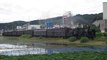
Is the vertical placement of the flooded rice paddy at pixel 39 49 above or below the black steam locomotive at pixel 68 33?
below

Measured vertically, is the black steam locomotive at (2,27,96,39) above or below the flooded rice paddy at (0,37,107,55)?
above

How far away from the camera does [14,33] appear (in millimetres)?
125938

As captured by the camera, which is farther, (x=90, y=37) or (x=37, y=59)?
(x=90, y=37)

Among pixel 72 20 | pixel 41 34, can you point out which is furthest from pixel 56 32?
pixel 72 20

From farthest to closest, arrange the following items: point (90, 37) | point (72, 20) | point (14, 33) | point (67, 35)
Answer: point (72, 20) → point (14, 33) → point (67, 35) → point (90, 37)

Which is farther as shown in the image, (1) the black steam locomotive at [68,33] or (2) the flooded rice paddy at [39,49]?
(1) the black steam locomotive at [68,33]

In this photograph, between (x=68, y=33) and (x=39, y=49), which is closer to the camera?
(x=39, y=49)

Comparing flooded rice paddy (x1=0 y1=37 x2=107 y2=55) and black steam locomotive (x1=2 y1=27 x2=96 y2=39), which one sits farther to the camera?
black steam locomotive (x1=2 y1=27 x2=96 y2=39)

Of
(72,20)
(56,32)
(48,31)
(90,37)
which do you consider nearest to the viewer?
(90,37)

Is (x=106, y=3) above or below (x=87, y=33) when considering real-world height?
above

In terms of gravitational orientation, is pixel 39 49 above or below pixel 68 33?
below

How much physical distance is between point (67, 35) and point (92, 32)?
35.0 feet

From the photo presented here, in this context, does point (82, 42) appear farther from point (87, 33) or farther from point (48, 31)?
point (48, 31)

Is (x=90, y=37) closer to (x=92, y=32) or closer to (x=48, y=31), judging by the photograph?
(x=92, y=32)
